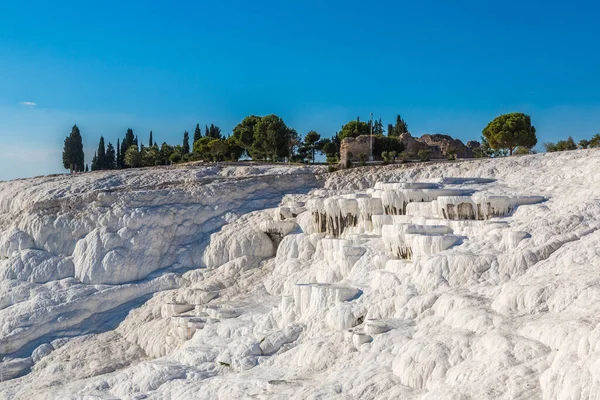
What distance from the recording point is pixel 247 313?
26750 millimetres

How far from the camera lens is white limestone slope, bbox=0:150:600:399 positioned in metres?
17.0

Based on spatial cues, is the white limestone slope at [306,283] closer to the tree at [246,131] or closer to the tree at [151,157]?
the tree at [246,131]

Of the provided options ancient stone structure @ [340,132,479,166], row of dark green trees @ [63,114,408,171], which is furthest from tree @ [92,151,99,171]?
ancient stone structure @ [340,132,479,166]

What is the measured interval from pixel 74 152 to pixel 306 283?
145 feet

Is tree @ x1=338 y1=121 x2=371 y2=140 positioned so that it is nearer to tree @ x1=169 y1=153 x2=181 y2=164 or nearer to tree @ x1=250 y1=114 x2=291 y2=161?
tree @ x1=250 y1=114 x2=291 y2=161

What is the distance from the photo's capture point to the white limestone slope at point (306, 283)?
17.0 meters

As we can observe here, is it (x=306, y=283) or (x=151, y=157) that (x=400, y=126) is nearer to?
(x=151, y=157)

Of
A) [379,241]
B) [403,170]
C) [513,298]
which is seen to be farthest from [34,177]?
→ [513,298]

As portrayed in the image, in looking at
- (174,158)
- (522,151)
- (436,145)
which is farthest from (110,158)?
(522,151)

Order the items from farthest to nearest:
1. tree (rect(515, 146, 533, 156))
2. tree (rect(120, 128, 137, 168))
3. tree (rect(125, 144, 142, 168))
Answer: tree (rect(120, 128, 137, 168))
tree (rect(125, 144, 142, 168))
tree (rect(515, 146, 533, 156))

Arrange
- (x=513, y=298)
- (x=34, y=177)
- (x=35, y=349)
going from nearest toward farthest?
(x=513, y=298)
(x=35, y=349)
(x=34, y=177)

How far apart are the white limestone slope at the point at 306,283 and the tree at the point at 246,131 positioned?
17.5 m

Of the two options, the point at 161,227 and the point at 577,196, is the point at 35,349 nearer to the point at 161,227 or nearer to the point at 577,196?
the point at 161,227

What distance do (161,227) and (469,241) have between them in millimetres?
17131
